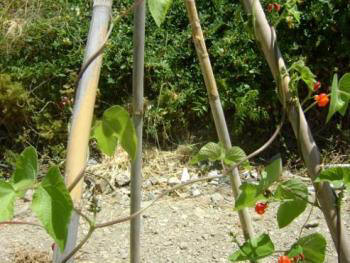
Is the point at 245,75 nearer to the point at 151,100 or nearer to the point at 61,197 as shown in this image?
the point at 151,100

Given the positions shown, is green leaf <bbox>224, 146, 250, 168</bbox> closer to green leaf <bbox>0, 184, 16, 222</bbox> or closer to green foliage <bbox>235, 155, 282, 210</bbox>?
green foliage <bbox>235, 155, 282, 210</bbox>

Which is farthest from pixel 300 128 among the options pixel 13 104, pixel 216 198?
pixel 13 104

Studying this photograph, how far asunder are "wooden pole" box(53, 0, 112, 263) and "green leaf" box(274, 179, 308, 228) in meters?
0.30

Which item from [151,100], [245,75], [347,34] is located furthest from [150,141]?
[347,34]

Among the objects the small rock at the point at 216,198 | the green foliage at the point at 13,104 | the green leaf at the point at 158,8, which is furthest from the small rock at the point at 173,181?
the green leaf at the point at 158,8

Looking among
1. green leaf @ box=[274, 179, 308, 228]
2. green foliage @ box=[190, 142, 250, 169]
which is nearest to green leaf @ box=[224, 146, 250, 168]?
green foliage @ box=[190, 142, 250, 169]

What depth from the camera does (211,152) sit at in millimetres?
973

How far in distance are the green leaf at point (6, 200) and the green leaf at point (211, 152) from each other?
406 mm

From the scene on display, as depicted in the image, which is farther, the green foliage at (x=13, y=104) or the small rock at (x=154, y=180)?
the green foliage at (x=13, y=104)

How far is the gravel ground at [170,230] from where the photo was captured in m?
2.55

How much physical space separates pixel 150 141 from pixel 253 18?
2453mm

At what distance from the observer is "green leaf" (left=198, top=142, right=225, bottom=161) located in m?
0.97

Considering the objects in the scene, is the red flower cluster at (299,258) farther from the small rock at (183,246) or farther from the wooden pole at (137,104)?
the small rock at (183,246)

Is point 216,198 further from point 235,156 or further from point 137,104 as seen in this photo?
point 235,156
